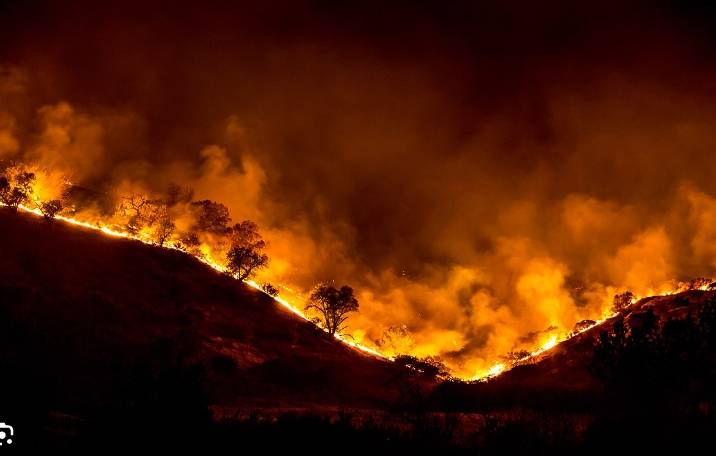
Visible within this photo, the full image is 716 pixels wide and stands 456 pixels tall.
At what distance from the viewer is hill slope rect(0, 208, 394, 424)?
97.5ft

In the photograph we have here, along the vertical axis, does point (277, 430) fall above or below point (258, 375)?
below

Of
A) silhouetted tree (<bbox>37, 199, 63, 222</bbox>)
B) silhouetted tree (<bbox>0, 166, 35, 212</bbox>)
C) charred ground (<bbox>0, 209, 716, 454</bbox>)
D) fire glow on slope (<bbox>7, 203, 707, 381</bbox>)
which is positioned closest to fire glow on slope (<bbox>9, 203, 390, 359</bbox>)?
fire glow on slope (<bbox>7, 203, 707, 381</bbox>)

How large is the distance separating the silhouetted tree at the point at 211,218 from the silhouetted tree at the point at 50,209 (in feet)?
49.0

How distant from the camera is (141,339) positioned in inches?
1468

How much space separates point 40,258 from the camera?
4528 cm

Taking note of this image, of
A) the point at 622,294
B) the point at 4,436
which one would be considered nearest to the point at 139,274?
the point at 4,436

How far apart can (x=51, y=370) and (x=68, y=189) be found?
1606 inches

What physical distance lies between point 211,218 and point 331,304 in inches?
745

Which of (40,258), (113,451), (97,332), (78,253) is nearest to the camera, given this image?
(113,451)

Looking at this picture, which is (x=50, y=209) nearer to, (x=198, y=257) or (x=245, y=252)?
(x=198, y=257)

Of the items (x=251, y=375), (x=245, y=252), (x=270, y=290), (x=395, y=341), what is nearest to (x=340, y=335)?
(x=395, y=341)

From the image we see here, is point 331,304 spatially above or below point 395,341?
above

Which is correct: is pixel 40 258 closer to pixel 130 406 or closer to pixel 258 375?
pixel 258 375

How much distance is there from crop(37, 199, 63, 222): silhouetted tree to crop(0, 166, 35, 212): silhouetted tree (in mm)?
1967
